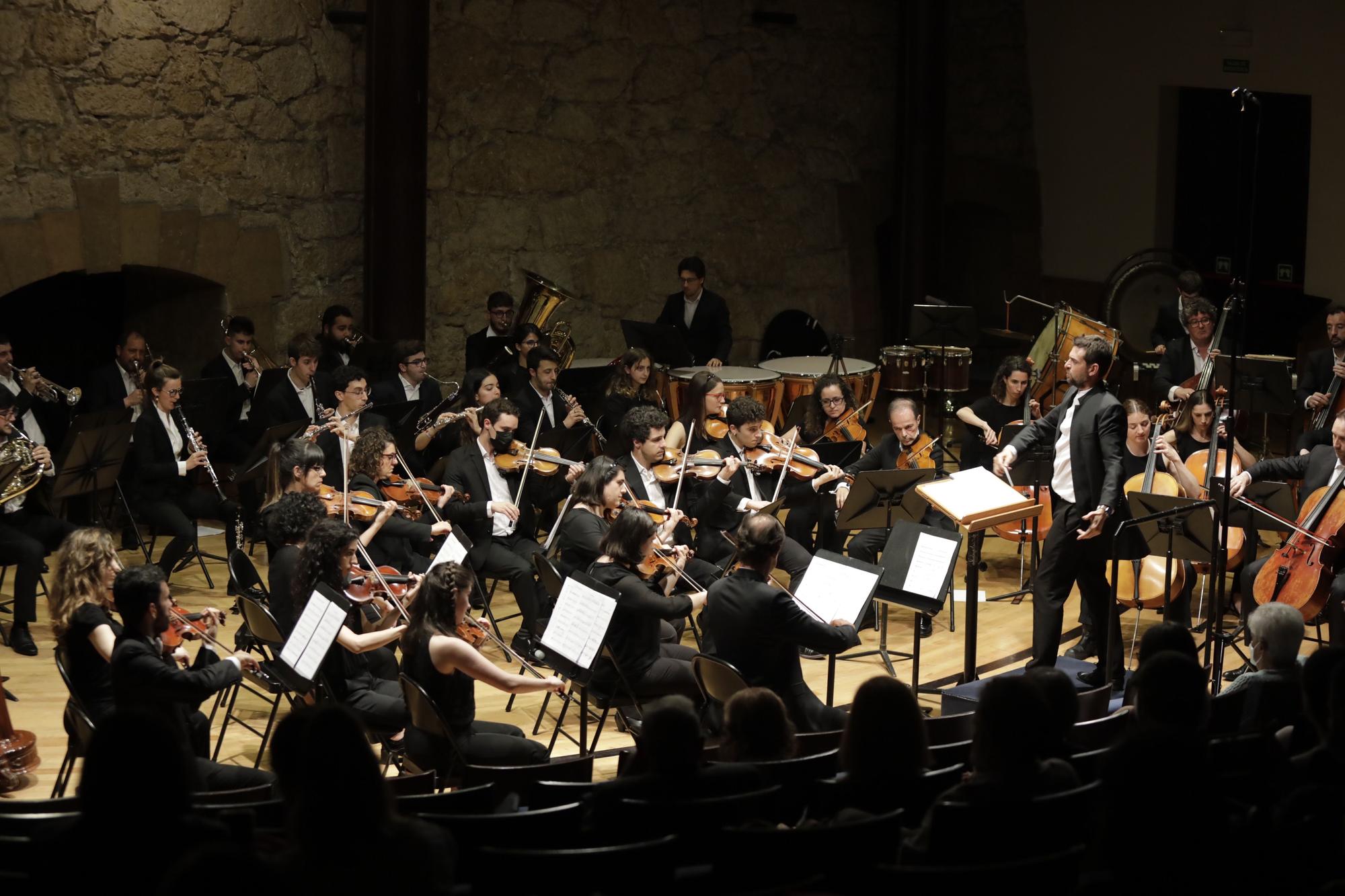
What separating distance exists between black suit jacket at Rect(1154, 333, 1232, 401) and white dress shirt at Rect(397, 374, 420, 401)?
4.33m

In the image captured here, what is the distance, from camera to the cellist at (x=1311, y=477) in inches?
257

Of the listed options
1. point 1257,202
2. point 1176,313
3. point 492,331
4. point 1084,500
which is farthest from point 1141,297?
point 1084,500

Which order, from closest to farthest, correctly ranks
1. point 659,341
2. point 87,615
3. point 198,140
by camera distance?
point 87,615
point 198,140
point 659,341

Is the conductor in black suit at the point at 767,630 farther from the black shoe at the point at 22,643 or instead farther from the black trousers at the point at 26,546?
the black shoe at the point at 22,643

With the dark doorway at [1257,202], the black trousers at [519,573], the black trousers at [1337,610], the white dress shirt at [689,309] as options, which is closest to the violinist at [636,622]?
the black trousers at [519,573]

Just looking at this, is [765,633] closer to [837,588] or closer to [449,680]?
[837,588]

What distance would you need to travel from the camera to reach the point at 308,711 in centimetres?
405

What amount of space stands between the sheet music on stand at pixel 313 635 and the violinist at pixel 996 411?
4.27m

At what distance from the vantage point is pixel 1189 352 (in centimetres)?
923

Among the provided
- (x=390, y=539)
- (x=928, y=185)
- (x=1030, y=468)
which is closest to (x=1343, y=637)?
(x=1030, y=468)

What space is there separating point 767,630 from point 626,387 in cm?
377

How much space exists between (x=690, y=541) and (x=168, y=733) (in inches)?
174

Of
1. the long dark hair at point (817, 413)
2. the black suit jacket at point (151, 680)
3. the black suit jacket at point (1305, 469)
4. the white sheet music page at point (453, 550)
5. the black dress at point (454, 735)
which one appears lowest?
the black dress at point (454, 735)

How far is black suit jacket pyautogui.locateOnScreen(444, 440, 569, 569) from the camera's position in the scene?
7312 mm
